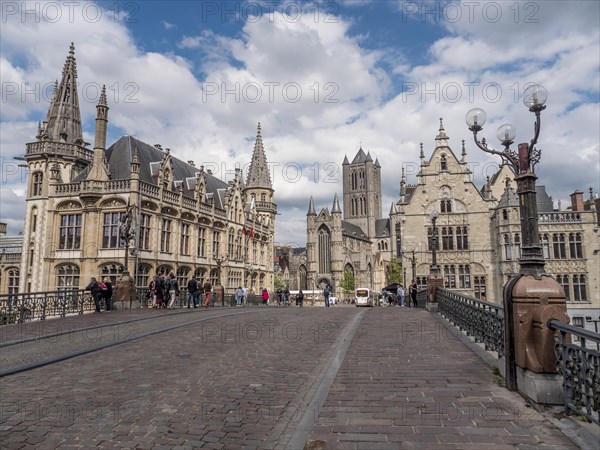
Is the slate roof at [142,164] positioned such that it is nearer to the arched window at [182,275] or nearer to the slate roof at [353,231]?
the arched window at [182,275]

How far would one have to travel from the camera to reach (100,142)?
3153 centimetres

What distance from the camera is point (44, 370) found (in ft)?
25.5

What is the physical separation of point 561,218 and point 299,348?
37.5 meters

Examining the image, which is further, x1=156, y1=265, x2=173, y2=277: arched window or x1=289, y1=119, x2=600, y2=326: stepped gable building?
x1=289, y1=119, x2=600, y2=326: stepped gable building

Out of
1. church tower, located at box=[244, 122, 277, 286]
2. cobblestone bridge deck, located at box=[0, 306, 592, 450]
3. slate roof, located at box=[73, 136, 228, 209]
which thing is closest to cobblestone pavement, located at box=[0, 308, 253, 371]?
cobblestone bridge deck, located at box=[0, 306, 592, 450]

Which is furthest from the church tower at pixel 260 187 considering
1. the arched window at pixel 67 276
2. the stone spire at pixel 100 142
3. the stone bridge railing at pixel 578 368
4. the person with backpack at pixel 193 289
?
the stone bridge railing at pixel 578 368

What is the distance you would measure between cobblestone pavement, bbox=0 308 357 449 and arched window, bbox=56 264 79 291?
2382cm

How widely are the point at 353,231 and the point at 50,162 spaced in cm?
7331

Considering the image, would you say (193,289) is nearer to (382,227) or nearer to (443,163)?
(443,163)

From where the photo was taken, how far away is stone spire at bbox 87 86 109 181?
3131 centimetres

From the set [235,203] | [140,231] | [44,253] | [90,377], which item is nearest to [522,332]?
[90,377]

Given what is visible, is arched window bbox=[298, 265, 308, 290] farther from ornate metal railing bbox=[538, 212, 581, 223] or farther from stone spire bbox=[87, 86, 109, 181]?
stone spire bbox=[87, 86, 109, 181]

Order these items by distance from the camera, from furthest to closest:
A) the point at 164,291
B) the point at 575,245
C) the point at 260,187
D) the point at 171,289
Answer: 1. the point at 260,187
2. the point at 575,245
3. the point at 164,291
4. the point at 171,289

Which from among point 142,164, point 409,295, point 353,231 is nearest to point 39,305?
point 142,164
